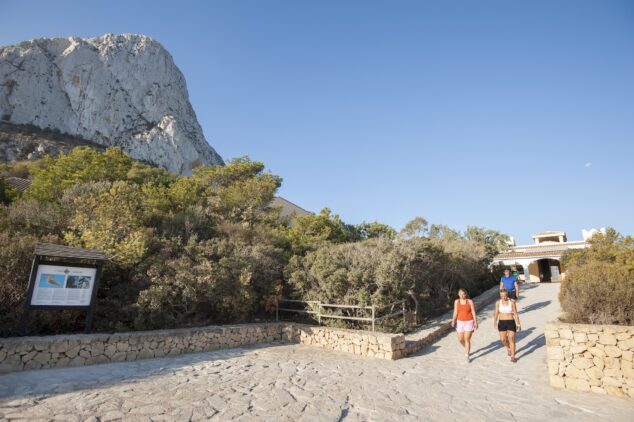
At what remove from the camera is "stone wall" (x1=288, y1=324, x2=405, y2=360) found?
25.1 ft

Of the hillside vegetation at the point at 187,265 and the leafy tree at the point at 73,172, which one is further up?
the leafy tree at the point at 73,172

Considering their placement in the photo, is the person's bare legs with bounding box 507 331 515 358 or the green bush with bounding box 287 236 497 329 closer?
the person's bare legs with bounding box 507 331 515 358

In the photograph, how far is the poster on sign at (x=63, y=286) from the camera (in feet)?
21.5

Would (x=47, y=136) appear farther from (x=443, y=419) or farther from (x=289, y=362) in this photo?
(x=443, y=419)

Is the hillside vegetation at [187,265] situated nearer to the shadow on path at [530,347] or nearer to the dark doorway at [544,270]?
the shadow on path at [530,347]

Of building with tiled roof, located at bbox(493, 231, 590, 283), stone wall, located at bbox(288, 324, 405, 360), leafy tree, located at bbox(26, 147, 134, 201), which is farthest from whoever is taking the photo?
building with tiled roof, located at bbox(493, 231, 590, 283)

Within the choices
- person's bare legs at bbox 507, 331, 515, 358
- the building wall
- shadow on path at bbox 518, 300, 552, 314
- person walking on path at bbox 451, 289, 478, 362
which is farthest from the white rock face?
person's bare legs at bbox 507, 331, 515, 358

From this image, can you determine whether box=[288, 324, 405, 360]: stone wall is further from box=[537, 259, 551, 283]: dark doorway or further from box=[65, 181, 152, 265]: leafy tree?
box=[537, 259, 551, 283]: dark doorway

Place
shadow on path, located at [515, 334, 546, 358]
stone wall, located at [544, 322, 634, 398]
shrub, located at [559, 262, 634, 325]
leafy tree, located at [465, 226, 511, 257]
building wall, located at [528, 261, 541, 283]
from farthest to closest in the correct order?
building wall, located at [528, 261, 541, 283], leafy tree, located at [465, 226, 511, 257], shadow on path, located at [515, 334, 546, 358], shrub, located at [559, 262, 634, 325], stone wall, located at [544, 322, 634, 398]

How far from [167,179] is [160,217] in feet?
44.2

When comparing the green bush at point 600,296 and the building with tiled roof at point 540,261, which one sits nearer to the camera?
the green bush at point 600,296

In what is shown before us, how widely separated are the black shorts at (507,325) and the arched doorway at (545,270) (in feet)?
87.9

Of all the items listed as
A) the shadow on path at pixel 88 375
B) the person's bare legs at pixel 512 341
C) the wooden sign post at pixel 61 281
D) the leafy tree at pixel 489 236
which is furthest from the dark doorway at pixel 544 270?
the wooden sign post at pixel 61 281

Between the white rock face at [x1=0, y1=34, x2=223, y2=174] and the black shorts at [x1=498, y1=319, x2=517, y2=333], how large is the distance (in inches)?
1840
